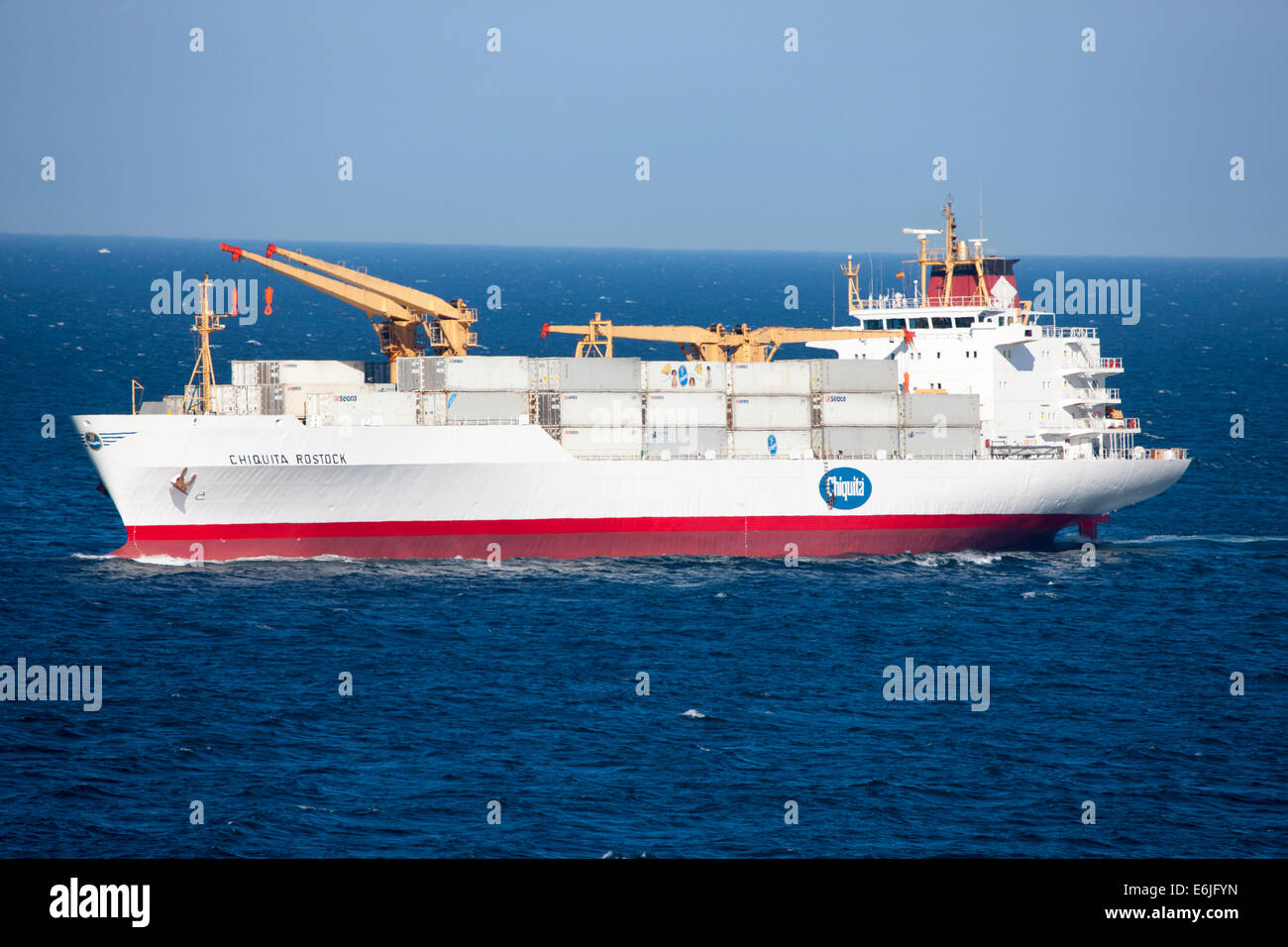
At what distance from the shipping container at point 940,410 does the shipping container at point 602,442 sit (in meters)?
9.32

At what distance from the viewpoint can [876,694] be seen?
1266 inches

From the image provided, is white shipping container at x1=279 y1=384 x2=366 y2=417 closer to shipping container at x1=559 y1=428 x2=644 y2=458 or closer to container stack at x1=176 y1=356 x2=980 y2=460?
container stack at x1=176 y1=356 x2=980 y2=460

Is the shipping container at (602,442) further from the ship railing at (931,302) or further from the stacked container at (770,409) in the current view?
the ship railing at (931,302)

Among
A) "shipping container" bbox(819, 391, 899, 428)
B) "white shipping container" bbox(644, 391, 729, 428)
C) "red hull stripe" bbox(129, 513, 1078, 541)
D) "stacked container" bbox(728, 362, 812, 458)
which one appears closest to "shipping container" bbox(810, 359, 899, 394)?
"shipping container" bbox(819, 391, 899, 428)

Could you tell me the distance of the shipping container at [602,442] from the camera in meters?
45.0

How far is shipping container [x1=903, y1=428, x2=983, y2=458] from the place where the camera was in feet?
153

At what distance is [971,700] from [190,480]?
2411cm

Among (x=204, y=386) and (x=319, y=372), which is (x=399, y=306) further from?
Result: (x=204, y=386)

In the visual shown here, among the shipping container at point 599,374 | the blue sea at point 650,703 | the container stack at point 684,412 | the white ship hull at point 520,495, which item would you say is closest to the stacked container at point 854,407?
the white ship hull at point 520,495

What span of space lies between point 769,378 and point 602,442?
20.3 ft

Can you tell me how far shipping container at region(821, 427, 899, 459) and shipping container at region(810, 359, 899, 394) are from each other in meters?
1.49

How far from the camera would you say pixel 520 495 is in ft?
144

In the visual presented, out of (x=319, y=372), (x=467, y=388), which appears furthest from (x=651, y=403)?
(x=319, y=372)
